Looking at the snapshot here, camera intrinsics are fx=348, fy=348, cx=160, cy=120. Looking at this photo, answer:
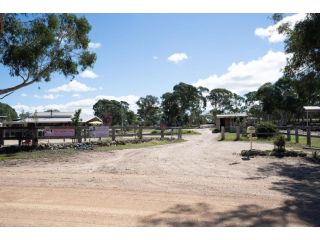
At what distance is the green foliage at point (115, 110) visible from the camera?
9961 centimetres

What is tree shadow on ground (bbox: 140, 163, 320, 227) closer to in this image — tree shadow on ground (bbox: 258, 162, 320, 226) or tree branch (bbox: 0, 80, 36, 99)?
tree shadow on ground (bbox: 258, 162, 320, 226)

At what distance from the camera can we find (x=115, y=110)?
103250mm

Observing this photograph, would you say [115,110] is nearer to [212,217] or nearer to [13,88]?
[13,88]

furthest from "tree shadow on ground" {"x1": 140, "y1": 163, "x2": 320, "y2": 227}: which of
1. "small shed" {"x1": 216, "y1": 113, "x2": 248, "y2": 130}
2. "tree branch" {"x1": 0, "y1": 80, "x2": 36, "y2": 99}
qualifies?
"small shed" {"x1": 216, "y1": 113, "x2": 248, "y2": 130}

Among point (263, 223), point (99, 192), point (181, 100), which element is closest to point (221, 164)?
point (99, 192)

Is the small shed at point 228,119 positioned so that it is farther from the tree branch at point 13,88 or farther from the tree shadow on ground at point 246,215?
the tree shadow on ground at point 246,215

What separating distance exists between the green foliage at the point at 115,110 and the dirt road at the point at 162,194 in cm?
8680

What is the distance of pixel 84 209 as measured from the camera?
6359 millimetres

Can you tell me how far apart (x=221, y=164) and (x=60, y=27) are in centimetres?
1321

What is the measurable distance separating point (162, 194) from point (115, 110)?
96643 mm

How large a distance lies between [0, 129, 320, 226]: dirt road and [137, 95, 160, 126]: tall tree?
83.7m

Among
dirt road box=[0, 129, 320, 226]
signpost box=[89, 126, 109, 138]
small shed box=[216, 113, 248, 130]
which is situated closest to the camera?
dirt road box=[0, 129, 320, 226]

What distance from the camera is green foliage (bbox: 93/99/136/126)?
99.6m
